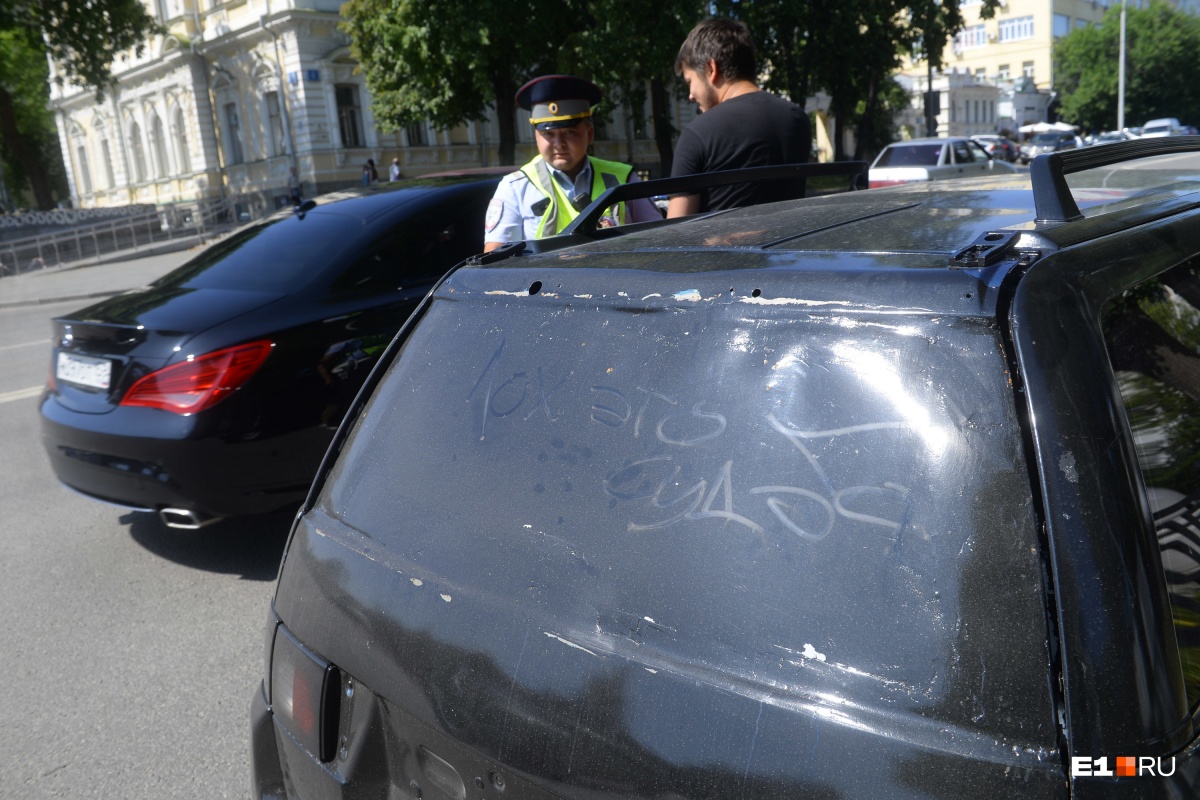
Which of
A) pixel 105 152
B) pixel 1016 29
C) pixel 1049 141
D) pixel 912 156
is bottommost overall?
pixel 1049 141

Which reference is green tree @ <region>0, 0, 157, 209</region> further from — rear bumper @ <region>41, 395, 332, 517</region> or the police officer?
the police officer

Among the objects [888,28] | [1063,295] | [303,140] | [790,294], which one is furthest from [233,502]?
[303,140]

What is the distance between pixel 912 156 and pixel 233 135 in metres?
31.3

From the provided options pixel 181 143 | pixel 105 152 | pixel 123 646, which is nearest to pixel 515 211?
pixel 123 646

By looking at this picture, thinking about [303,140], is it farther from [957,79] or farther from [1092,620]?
[957,79]

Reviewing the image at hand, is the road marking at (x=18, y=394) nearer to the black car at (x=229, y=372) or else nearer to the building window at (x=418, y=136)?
the black car at (x=229, y=372)

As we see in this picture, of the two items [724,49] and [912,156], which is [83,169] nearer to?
[912,156]

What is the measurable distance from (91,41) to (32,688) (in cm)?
3409

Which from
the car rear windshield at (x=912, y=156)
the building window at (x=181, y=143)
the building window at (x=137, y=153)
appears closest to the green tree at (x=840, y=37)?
the car rear windshield at (x=912, y=156)

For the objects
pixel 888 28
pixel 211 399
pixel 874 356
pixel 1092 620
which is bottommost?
pixel 211 399

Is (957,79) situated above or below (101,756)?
above

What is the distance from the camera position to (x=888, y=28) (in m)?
31.8

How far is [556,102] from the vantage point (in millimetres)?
4055

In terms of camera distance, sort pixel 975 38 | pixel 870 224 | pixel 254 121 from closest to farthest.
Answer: pixel 870 224 → pixel 254 121 → pixel 975 38
